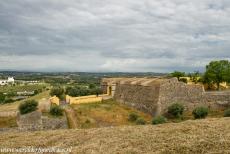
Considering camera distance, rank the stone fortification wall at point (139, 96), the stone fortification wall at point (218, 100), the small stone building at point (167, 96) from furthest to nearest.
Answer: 1. the stone fortification wall at point (218, 100)
2. the stone fortification wall at point (139, 96)
3. the small stone building at point (167, 96)

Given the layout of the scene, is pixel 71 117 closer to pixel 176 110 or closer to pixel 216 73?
pixel 176 110

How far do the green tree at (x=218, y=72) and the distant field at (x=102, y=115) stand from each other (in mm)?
10790

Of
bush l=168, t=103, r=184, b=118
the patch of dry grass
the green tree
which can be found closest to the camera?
the patch of dry grass

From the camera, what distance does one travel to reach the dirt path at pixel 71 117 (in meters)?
33.6

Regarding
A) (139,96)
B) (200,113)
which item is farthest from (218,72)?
(200,113)

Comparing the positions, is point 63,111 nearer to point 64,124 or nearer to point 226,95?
point 64,124

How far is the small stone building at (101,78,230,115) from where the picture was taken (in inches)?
1470

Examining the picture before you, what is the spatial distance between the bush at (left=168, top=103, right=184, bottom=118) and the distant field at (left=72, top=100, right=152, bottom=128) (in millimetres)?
2280

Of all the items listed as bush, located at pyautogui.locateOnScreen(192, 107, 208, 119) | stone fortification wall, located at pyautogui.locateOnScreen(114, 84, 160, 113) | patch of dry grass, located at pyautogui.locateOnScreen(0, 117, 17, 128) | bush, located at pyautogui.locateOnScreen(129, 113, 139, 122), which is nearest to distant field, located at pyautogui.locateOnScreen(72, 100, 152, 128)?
bush, located at pyautogui.locateOnScreen(129, 113, 139, 122)

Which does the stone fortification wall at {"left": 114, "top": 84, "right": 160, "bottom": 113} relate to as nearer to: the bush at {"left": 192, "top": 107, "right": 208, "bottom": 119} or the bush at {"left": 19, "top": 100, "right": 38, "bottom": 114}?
the bush at {"left": 192, "top": 107, "right": 208, "bottom": 119}

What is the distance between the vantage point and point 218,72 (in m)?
43.9

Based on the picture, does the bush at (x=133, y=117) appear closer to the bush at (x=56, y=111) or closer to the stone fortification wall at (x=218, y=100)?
the bush at (x=56, y=111)

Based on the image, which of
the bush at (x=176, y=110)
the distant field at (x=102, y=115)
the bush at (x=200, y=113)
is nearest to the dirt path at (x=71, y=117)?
the distant field at (x=102, y=115)

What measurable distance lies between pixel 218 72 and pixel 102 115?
626 inches
